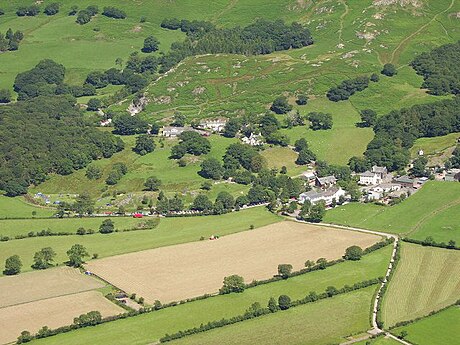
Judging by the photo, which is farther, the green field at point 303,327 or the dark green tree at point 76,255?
the dark green tree at point 76,255

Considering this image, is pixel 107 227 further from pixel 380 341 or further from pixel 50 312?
pixel 380 341

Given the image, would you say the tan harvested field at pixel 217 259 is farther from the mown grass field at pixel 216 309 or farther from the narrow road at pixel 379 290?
the mown grass field at pixel 216 309

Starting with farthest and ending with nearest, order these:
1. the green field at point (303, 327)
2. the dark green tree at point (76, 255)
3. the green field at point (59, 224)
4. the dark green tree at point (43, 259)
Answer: the green field at point (59, 224) → the dark green tree at point (76, 255) → the dark green tree at point (43, 259) → the green field at point (303, 327)

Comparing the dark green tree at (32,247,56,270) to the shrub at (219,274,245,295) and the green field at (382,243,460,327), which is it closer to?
the shrub at (219,274,245,295)

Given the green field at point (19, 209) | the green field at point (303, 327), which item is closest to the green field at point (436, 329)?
the green field at point (303, 327)

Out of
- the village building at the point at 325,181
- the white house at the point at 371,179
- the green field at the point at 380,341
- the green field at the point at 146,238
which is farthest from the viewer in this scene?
the white house at the point at 371,179

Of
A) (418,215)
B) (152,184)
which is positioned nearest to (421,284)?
(418,215)

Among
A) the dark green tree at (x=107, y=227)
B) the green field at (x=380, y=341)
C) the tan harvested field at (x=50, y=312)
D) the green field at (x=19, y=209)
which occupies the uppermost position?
the dark green tree at (x=107, y=227)

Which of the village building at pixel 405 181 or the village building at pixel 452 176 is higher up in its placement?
the village building at pixel 452 176
